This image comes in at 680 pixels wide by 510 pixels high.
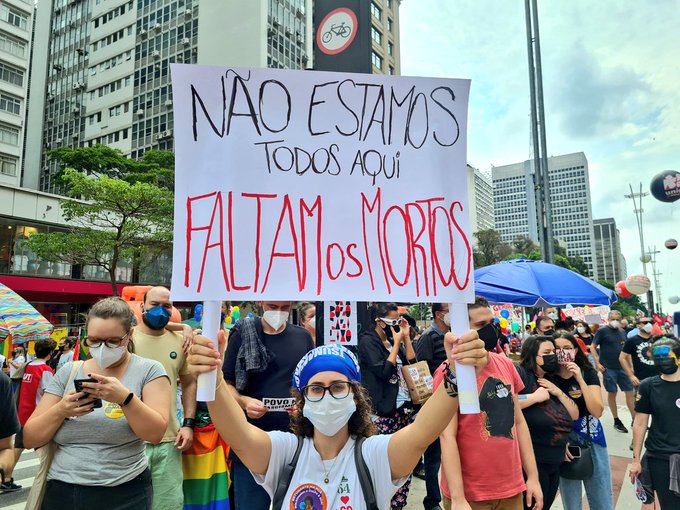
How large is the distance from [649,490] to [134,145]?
4648 cm

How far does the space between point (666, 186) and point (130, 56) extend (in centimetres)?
4626

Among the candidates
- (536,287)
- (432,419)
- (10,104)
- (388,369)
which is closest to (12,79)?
(10,104)

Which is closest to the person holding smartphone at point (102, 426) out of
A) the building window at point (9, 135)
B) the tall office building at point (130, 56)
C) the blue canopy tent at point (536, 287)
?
the blue canopy tent at point (536, 287)

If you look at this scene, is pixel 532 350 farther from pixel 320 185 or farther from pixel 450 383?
pixel 320 185

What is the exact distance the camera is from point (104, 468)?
2.40 meters

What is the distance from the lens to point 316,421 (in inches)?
76.8

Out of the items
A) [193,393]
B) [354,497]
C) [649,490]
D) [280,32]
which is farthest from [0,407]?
[280,32]

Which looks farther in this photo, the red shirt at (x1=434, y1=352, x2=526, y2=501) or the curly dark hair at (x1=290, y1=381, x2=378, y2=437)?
the red shirt at (x1=434, y1=352, x2=526, y2=501)

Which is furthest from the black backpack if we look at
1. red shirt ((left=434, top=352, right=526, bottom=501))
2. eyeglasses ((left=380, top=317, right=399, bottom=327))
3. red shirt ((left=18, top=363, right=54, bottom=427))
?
red shirt ((left=18, top=363, right=54, bottom=427))

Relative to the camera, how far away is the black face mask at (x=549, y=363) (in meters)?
3.62

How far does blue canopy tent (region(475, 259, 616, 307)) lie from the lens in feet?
21.8

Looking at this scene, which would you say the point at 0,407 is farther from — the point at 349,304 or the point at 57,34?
the point at 57,34

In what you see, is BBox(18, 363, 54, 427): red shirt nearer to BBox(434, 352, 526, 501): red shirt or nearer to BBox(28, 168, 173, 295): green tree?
BBox(434, 352, 526, 501): red shirt

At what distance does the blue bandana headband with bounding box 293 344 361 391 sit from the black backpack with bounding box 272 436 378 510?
0.27 metres
